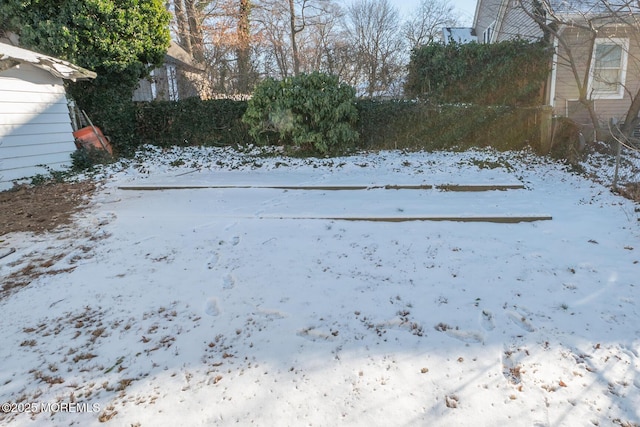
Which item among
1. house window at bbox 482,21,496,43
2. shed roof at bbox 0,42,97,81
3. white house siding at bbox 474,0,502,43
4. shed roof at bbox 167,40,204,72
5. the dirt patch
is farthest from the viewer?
house window at bbox 482,21,496,43

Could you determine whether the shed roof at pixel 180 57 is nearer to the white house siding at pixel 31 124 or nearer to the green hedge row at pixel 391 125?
the green hedge row at pixel 391 125

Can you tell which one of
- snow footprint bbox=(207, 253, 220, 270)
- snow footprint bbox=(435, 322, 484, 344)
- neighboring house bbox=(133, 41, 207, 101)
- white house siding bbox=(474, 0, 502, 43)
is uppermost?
white house siding bbox=(474, 0, 502, 43)

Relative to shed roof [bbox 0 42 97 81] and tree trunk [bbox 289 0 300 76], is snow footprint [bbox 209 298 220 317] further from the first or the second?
tree trunk [bbox 289 0 300 76]

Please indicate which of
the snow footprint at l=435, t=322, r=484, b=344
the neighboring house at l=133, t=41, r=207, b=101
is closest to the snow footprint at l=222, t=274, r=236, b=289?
the snow footprint at l=435, t=322, r=484, b=344

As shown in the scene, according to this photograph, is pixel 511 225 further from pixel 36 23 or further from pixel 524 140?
pixel 36 23

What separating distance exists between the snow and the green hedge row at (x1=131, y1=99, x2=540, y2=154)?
11.9 ft

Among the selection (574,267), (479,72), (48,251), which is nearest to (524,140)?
(479,72)

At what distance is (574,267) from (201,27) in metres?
18.2

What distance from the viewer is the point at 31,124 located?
259 inches

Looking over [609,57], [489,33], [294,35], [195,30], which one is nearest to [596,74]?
[609,57]

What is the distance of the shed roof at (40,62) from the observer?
19.3 ft

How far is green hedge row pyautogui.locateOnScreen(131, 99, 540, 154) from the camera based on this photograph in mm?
8102

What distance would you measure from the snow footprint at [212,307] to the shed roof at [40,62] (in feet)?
19.5

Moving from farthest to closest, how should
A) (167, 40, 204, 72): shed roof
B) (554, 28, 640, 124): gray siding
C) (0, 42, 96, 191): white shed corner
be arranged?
(167, 40, 204, 72): shed roof
(554, 28, 640, 124): gray siding
(0, 42, 96, 191): white shed corner
